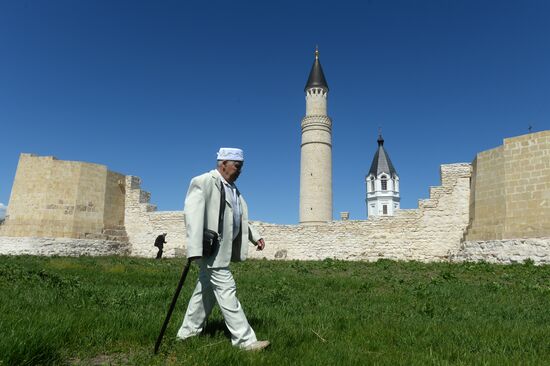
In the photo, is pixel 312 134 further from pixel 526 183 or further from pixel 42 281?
pixel 42 281

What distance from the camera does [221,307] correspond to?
13.3 feet

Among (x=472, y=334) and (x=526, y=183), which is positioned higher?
(x=526, y=183)

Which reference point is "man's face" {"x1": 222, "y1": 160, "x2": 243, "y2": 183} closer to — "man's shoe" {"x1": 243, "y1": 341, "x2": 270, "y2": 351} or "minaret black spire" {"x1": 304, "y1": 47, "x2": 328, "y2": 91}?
"man's shoe" {"x1": 243, "y1": 341, "x2": 270, "y2": 351}

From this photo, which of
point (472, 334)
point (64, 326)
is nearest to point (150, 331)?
point (64, 326)

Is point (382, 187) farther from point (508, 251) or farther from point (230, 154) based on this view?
point (230, 154)

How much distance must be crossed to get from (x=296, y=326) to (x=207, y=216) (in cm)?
160

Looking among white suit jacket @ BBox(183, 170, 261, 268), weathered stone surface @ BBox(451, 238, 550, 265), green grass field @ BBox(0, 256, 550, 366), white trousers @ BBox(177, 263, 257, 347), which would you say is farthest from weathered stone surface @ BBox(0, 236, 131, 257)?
white suit jacket @ BBox(183, 170, 261, 268)

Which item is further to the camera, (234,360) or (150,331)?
(150,331)

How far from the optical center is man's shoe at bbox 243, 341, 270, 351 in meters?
→ 3.73

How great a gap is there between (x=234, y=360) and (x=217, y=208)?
4.66 ft

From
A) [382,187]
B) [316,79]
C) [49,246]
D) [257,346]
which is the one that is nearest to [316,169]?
[316,79]

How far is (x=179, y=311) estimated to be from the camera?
544cm

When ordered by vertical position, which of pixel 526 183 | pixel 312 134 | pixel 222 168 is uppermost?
pixel 312 134

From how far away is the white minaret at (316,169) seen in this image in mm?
32781
